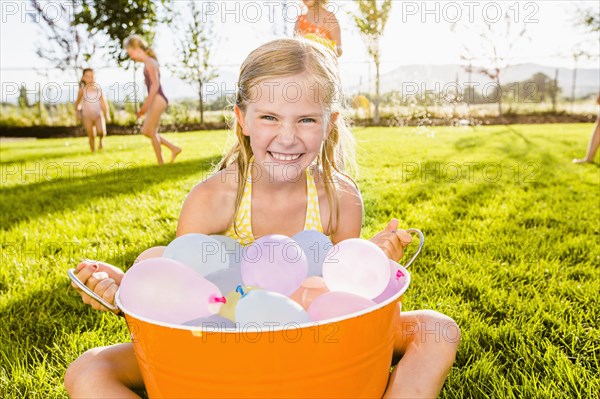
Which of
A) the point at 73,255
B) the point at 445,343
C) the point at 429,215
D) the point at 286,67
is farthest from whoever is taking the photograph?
the point at 429,215

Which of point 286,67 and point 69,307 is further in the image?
point 69,307

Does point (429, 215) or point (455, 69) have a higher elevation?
point (455, 69)

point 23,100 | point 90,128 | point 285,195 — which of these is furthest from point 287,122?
point 23,100

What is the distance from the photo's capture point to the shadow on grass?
3379 mm

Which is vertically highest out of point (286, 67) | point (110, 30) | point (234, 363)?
point (110, 30)

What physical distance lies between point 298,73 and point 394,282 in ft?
2.37

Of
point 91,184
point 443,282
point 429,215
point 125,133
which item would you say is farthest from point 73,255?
point 125,133

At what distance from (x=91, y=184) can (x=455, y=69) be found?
1164cm

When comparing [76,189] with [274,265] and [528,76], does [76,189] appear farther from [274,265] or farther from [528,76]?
[528,76]

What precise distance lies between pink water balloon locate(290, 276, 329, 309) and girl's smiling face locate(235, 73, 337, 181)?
492 millimetres

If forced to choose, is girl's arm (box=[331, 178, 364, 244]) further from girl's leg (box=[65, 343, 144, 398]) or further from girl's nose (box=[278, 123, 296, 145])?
girl's leg (box=[65, 343, 144, 398])

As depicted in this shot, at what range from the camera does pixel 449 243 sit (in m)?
2.42

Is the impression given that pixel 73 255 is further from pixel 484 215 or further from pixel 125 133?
pixel 125 133

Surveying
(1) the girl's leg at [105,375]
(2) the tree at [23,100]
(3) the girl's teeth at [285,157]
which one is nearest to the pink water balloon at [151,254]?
(1) the girl's leg at [105,375]
